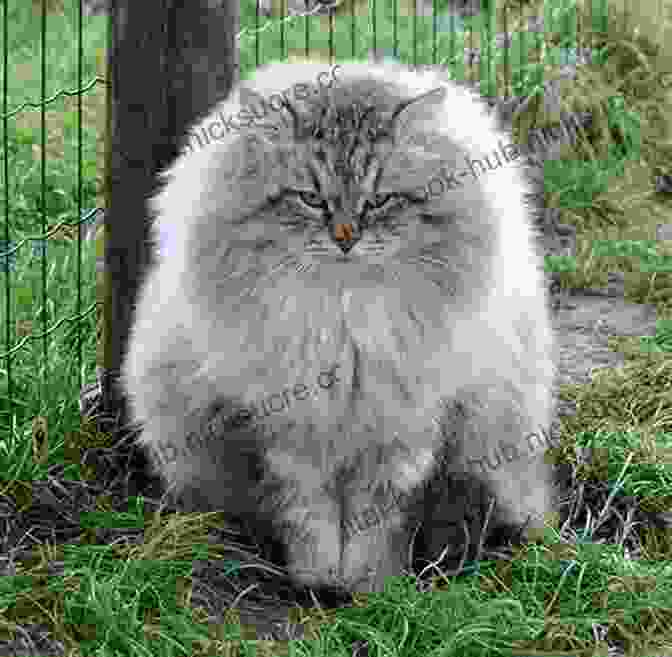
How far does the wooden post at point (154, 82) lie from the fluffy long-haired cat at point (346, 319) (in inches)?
10.5

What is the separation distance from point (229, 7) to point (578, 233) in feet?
9.40

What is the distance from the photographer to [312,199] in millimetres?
2779

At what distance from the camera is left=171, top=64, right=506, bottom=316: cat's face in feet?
9.09

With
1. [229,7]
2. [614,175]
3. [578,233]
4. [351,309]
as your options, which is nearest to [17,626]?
[351,309]

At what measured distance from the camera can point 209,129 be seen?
10.00 feet

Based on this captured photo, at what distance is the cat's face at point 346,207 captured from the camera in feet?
9.09

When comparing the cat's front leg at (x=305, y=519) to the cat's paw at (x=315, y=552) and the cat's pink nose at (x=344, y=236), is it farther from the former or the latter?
the cat's pink nose at (x=344, y=236)

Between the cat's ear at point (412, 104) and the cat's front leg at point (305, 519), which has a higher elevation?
the cat's ear at point (412, 104)

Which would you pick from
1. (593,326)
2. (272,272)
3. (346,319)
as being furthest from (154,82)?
(593,326)

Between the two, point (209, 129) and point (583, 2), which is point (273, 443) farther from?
point (583, 2)

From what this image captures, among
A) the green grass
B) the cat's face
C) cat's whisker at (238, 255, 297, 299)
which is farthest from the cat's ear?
the green grass

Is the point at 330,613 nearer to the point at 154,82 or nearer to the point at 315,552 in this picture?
the point at 315,552

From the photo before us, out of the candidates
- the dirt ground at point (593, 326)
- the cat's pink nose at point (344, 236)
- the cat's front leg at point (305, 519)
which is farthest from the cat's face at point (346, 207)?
the dirt ground at point (593, 326)

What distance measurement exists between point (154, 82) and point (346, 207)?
972 millimetres
